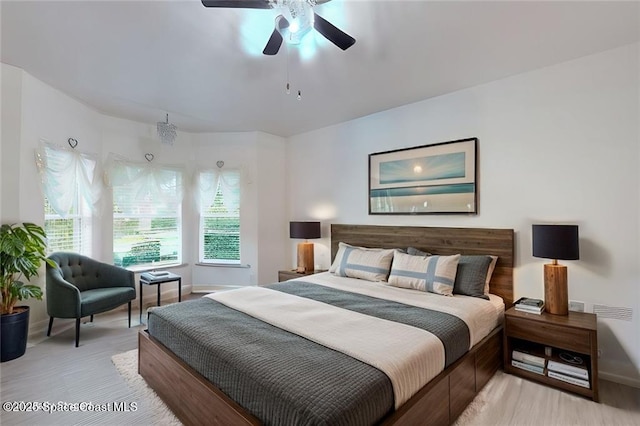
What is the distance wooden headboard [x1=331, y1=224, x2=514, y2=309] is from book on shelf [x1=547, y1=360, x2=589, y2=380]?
0.66m

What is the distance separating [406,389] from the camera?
154cm

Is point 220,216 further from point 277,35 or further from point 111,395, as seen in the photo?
point 277,35

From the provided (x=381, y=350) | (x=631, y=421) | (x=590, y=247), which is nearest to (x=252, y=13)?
(x=381, y=350)

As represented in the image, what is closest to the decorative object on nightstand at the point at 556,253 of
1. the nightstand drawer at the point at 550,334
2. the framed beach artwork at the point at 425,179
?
the nightstand drawer at the point at 550,334

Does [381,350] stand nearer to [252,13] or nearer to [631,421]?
[631,421]

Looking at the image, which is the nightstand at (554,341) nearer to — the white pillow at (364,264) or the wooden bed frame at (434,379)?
the wooden bed frame at (434,379)

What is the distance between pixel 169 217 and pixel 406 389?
4.43 m

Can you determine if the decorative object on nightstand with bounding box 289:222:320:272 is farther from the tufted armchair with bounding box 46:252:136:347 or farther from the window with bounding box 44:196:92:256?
the window with bounding box 44:196:92:256

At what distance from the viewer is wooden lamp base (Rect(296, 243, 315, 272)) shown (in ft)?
14.1

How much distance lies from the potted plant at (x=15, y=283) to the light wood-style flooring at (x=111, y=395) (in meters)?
0.16

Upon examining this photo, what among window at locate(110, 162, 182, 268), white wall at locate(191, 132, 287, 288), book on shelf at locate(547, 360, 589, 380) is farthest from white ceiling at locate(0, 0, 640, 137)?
book on shelf at locate(547, 360, 589, 380)

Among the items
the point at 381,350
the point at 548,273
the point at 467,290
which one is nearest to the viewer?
the point at 381,350

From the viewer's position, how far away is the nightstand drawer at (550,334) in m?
2.18

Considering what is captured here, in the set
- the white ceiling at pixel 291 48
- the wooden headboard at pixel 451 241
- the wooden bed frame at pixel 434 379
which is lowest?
the wooden bed frame at pixel 434 379
